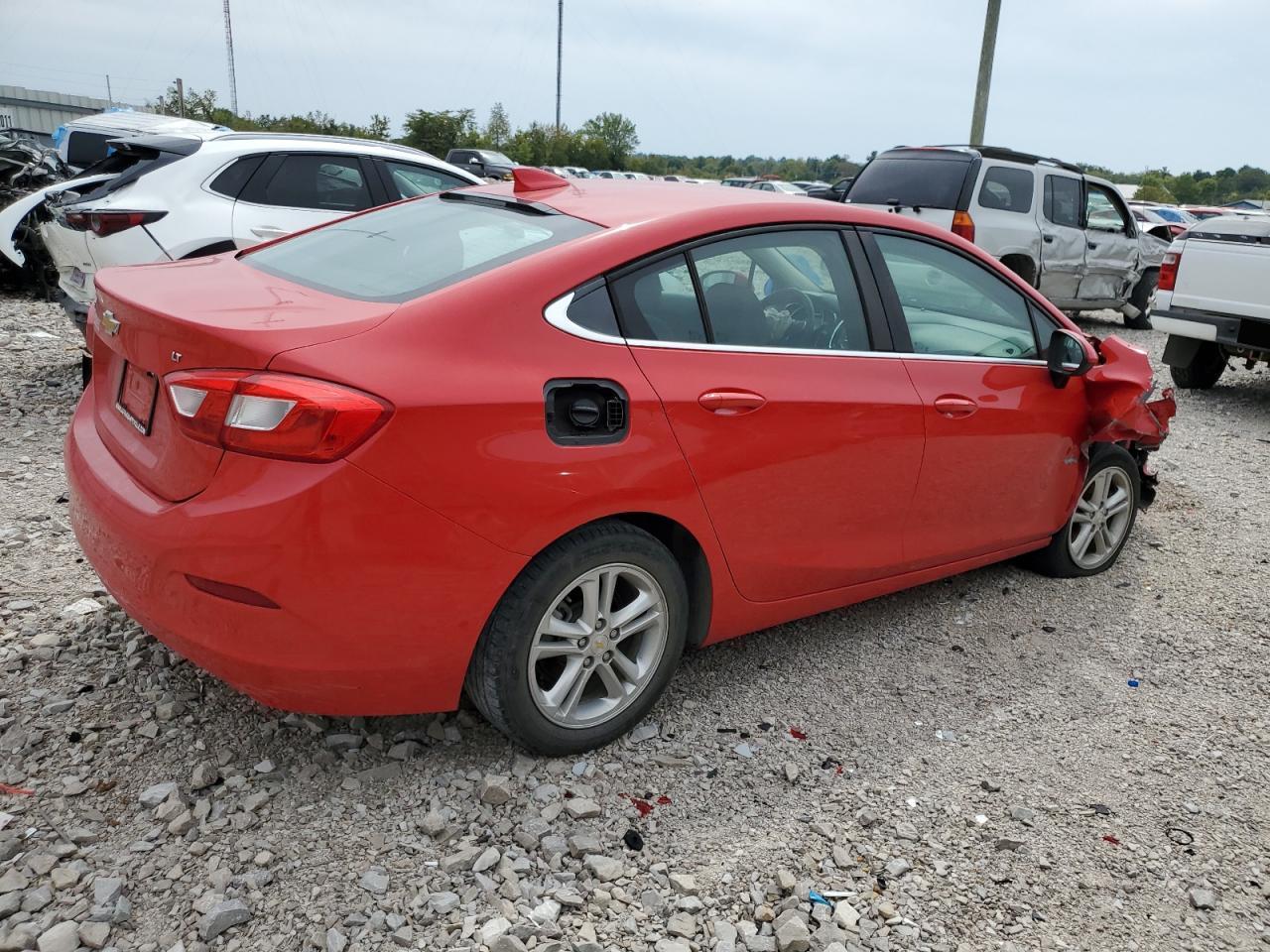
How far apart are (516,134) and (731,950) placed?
199 feet

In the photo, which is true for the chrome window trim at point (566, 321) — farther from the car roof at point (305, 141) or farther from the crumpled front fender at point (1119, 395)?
the car roof at point (305, 141)

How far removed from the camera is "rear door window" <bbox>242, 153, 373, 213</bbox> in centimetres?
683

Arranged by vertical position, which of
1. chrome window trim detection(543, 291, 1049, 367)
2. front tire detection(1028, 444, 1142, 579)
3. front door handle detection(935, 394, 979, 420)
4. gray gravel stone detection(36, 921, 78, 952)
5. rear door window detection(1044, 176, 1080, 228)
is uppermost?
rear door window detection(1044, 176, 1080, 228)

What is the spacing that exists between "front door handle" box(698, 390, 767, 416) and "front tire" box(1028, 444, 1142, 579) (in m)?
2.11

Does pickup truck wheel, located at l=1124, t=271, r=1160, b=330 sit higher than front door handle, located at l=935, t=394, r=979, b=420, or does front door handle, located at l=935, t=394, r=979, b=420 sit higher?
front door handle, located at l=935, t=394, r=979, b=420

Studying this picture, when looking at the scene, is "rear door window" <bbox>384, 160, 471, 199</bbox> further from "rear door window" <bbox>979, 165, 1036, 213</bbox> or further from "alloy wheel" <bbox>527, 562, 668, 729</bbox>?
"rear door window" <bbox>979, 165, 1036, 213</bbox>

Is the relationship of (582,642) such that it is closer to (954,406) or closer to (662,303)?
(662,303)

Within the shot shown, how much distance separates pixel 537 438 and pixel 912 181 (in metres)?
8.80

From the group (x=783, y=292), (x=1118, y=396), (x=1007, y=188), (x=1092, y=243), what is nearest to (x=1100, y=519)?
(x=1118, y=396)

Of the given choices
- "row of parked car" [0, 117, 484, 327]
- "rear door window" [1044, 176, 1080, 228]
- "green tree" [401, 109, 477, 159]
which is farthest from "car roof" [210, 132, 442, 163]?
"green tree" [401, 109, 477, 159]

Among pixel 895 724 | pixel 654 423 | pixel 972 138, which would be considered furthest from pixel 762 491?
pixel 972 138

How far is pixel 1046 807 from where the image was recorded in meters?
2.92

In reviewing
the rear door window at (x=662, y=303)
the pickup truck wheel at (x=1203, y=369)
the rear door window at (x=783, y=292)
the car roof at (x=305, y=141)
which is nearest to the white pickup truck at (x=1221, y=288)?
the pickup truck wheel at (x=1203, y=369)

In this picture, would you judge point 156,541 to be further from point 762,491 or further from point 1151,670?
point 1151,670
